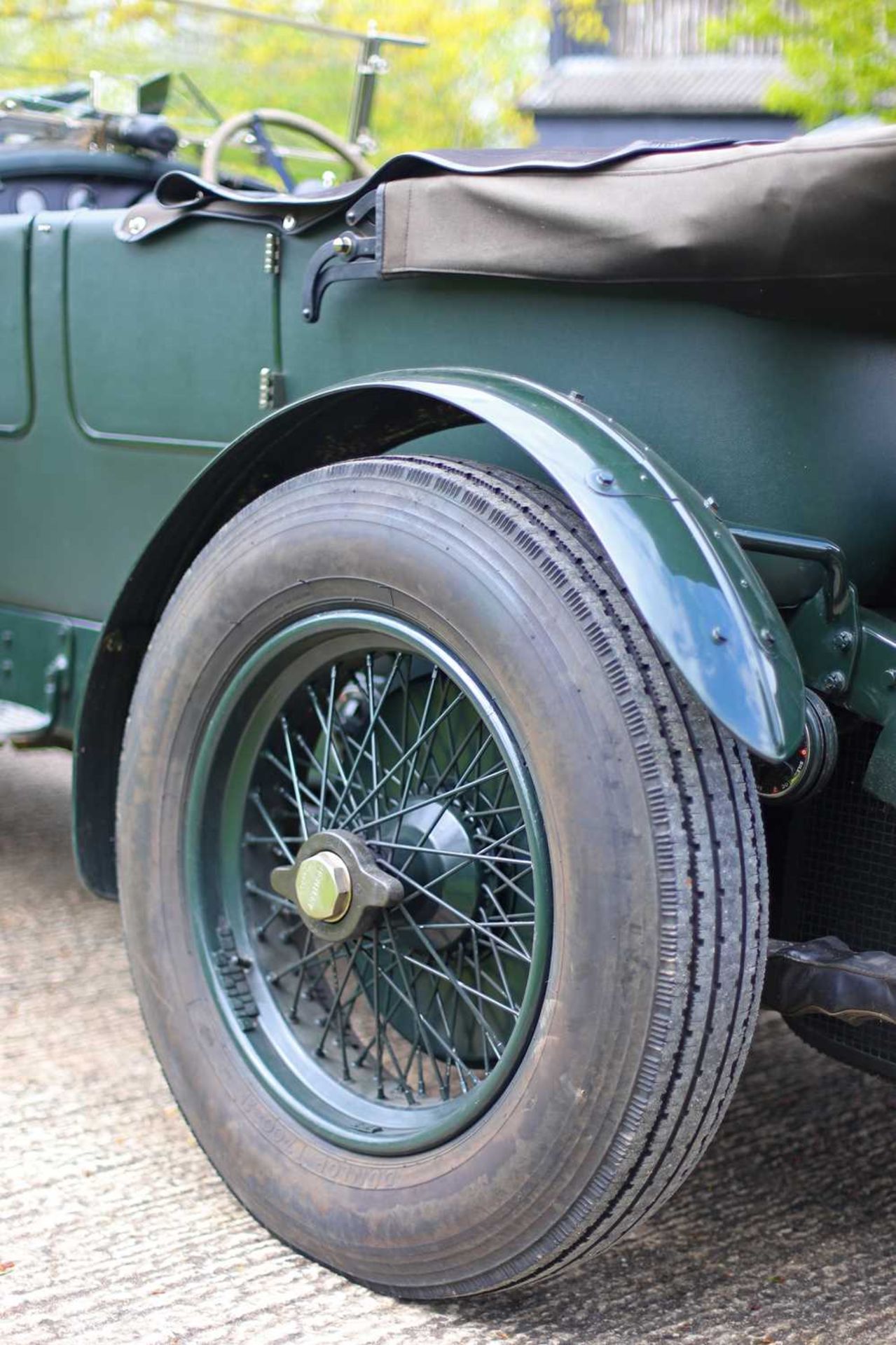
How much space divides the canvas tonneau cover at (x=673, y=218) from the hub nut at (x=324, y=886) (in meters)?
0.81

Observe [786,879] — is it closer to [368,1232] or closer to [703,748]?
[703,748]

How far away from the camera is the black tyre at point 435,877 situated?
1627 mm

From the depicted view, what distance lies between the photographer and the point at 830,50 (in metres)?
10.7

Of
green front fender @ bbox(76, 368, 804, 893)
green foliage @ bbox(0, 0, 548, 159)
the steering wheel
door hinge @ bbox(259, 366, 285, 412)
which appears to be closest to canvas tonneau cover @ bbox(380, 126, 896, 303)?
green front fender @ bbox(76, 368, 804, 893)

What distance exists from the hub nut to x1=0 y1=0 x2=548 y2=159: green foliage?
272 cm

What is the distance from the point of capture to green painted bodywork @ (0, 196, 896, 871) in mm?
1863

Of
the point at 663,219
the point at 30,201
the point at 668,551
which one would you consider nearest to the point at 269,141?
the point at 30,201

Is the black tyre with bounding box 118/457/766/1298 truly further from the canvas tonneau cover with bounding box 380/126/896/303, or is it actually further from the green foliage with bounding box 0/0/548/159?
the green foliage with bounding box 0/0/548/159

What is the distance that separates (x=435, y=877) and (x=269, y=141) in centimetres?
232

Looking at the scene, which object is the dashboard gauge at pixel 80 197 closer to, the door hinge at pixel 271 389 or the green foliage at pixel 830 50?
the door hinge at pixel 271 389

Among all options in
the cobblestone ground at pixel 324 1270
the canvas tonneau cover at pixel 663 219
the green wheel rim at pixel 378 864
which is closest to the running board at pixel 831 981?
the green wheel rim at pixel 378 864

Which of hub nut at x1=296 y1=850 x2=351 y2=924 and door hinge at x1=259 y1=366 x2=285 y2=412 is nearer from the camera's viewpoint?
hub nut at x1=296 y1=850 x2=351 y2=924

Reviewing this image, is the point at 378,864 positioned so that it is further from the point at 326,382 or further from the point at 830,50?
the point at 830,50

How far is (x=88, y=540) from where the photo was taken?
114 inches
